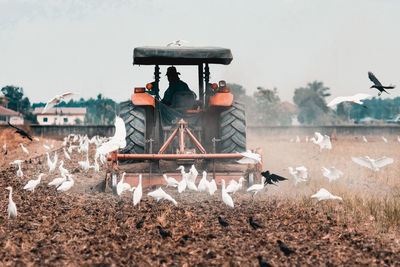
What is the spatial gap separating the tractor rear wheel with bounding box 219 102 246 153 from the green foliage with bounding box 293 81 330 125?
86584mm

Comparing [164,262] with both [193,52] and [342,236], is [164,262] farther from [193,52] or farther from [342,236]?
[193,52]

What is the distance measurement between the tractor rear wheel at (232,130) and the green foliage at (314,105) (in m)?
86.6

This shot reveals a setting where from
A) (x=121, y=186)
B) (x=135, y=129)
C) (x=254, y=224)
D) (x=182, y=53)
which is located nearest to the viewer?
(x=254, y=224)

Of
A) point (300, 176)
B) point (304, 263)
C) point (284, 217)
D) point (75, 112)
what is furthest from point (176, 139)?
point (75, 112)

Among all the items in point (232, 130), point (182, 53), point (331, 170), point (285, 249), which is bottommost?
point (285, 249)

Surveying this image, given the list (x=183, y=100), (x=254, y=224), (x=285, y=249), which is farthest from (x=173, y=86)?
(x=285, y=249)

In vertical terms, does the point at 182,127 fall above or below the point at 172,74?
below

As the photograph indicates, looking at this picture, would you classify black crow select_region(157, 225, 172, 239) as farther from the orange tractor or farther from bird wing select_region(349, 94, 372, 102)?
bird wing select_region(349, 94, 372, 102)

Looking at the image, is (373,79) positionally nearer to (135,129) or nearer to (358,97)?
(358,97)

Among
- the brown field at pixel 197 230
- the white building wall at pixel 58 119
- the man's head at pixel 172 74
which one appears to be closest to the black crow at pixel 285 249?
the brown field at pixel 197 230

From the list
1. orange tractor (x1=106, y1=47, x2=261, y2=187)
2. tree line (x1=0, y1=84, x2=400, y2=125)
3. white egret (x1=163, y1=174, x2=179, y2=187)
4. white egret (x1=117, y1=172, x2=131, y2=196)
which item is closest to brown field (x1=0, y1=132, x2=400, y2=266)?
white egret (x1=117, y1=172, x2=131, y2=196)

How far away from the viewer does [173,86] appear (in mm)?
9133

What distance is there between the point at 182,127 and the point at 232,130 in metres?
0.93

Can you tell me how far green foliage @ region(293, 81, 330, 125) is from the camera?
3863 inches
